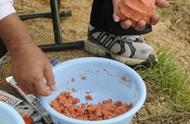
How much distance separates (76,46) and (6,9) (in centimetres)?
89

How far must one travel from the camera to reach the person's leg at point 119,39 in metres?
2.22

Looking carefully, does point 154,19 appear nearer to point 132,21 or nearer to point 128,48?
point 132,21

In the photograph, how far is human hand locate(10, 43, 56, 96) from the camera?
1.50 metres

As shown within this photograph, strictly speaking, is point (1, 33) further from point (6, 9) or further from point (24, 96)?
point (24, 96)

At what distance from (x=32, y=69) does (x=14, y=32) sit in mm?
130

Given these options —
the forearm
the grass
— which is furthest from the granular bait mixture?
the forearm

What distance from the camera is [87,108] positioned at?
1893 millimetres

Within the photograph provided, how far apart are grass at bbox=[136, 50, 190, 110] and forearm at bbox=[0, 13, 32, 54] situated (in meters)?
0.84

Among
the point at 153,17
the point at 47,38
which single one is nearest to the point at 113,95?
the point at 153,17

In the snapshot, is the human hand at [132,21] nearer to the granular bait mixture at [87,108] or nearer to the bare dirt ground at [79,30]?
the granular bait mixture at [87,108]

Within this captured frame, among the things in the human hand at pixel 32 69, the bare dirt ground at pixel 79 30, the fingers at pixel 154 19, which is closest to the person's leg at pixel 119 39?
the bare dirt ground at pixel 79 30

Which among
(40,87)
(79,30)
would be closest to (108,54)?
(79,30)

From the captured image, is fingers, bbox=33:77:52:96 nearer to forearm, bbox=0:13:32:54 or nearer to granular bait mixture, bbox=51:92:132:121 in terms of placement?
forearm, bbox=0:13:32:54

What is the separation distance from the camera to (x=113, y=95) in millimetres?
2006
